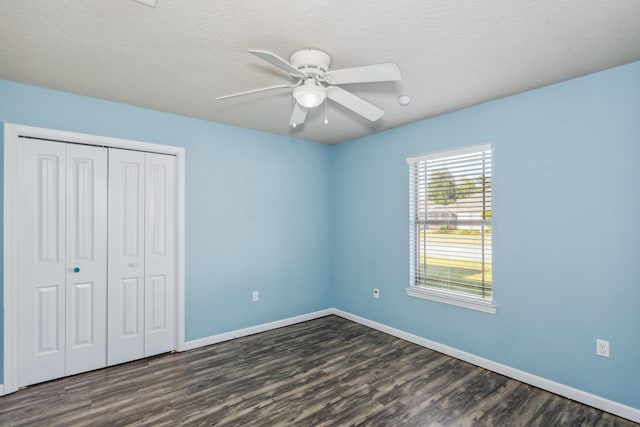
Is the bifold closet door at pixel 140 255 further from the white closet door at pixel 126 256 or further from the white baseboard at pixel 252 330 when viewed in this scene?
the white baseboard at pixel 252 330

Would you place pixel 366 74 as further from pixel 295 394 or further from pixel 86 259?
pixel 86 259

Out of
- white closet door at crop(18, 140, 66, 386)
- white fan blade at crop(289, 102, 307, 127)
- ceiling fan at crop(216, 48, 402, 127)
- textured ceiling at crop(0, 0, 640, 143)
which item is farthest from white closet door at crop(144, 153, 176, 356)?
ceiling fan at crop(216, 48, 402, 127)

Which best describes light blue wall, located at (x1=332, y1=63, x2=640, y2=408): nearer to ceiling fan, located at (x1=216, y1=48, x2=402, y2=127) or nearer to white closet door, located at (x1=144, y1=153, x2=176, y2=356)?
ceiling fan, located at (x1=216, y1=48, x2=402, y2=127)

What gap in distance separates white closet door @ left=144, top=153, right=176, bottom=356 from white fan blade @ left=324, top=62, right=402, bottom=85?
7.31 feet

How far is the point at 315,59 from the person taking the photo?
2074mm

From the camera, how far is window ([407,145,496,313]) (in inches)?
123

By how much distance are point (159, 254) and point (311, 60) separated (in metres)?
2.55

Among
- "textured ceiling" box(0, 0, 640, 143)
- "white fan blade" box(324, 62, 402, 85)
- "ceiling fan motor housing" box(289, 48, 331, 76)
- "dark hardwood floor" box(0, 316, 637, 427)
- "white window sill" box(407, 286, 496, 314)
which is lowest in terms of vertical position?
"dark hardwood floor" box(0, 316, 637, 427)

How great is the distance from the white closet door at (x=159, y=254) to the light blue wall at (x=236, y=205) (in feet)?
0.57

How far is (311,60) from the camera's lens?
81.5 inches

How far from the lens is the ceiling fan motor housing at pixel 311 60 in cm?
205

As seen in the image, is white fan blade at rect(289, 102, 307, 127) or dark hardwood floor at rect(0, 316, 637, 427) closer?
dark hardwood floor at rect(0, 316, 637, 427)

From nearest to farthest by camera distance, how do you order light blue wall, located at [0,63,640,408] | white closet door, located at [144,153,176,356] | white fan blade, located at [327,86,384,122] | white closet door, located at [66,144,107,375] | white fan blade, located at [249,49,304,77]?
white fan blade, located at [249,49,304,77] → white fan blade, located at [327,86,384,122] → light blue wall, located at [0,63,640,408] → white closet door, located at [66,144,107,375] → white closet door, located at [144,153,176,356]

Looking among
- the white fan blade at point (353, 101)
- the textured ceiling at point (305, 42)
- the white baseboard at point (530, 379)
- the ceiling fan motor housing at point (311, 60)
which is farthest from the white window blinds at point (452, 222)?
the ceiling fan motor housing at point (311, 60)
